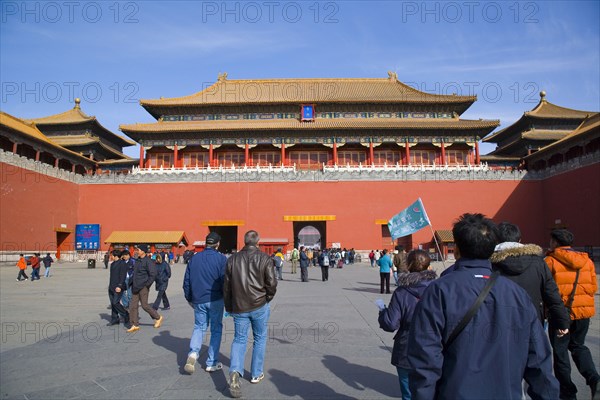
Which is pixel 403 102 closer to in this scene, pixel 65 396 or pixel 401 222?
pixel 401 222

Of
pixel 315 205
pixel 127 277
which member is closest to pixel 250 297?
pixel 127 277

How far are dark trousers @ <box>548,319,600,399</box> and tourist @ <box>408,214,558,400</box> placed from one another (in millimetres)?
1611

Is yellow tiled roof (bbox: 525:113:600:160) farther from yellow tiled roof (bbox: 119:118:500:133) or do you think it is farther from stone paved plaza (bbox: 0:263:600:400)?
stone paved plaza (bbox: 0:263:600:400)

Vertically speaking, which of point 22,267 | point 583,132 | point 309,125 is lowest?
point 22,267

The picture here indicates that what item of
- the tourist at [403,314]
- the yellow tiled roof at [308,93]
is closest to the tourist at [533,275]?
the tourist at [403,314]

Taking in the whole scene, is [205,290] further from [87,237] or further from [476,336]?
[87,237]

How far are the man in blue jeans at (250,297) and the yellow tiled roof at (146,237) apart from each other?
2201 cm

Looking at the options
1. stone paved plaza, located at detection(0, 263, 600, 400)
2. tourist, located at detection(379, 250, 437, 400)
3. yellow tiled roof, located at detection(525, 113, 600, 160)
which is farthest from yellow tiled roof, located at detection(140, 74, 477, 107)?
tourist, located at detection(379, 250, 437, 400)

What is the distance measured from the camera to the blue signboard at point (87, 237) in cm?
2584

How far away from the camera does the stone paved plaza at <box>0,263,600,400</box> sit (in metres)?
3.56

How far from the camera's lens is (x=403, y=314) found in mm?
2945

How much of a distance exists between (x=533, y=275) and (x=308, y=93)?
30452 mm

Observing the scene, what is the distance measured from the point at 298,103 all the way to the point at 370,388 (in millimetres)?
27971

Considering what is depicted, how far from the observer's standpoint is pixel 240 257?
3.88 m
